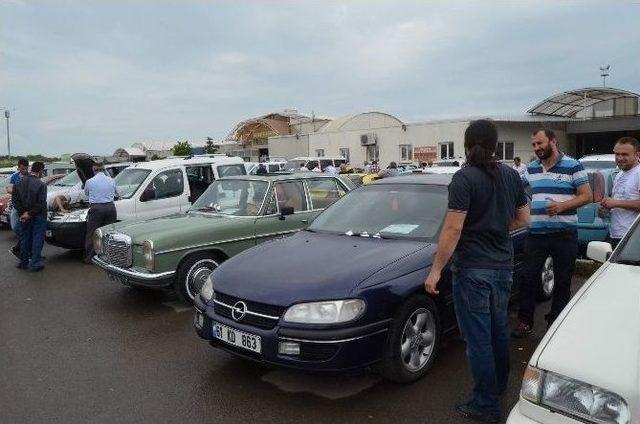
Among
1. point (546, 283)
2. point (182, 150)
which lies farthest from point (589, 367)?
point (182, 150)

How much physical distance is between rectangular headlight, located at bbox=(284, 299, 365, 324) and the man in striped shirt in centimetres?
202

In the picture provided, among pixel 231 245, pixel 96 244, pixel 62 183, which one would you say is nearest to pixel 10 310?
pixel 96 244

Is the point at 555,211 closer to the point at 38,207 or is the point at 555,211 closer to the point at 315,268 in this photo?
the point at 315,268

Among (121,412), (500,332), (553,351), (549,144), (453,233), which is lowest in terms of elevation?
(121,412)

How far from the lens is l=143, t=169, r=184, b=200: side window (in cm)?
948

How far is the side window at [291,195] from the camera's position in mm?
6824

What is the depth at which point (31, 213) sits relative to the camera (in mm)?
8484

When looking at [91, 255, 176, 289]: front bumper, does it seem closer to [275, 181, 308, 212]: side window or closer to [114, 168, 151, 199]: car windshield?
[275, 181, 308, 212]: side window

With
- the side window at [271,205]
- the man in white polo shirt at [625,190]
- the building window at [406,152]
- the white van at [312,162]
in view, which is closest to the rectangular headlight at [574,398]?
the man in white polo shirt at [625,190]

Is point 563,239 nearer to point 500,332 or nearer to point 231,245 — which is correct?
point 500,332

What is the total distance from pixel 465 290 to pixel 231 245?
12.0ft

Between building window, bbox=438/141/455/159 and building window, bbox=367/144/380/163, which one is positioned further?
building window, bbox=367/144/380/163

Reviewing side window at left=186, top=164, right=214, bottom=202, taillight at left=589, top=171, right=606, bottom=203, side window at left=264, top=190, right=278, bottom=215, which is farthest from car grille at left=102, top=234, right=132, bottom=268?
taillight at left=589, top=171, right=606, bottom=203

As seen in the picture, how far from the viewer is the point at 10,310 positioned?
6.45 meters
